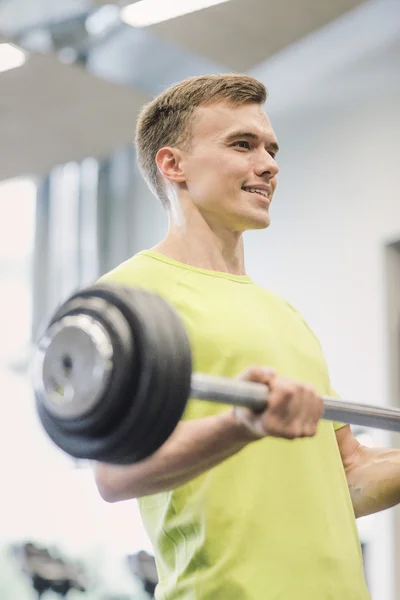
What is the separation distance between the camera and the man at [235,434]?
4.41 feet

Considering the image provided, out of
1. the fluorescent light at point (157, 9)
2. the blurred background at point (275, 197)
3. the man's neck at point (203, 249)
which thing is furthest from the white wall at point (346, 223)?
the man's neck at point (203, 249)

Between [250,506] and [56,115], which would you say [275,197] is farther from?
[250,506]

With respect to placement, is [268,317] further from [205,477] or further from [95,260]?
[95,260]

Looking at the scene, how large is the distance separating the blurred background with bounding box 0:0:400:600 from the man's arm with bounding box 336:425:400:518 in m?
2.39

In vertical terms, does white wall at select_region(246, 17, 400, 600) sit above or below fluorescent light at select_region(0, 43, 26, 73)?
below

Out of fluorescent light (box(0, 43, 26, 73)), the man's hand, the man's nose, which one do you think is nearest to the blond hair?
the man's nose

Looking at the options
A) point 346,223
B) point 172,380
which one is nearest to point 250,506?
point 172,380

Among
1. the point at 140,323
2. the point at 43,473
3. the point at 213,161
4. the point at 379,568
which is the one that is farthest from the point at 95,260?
the point at 140,323

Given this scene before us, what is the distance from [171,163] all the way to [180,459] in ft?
2.43

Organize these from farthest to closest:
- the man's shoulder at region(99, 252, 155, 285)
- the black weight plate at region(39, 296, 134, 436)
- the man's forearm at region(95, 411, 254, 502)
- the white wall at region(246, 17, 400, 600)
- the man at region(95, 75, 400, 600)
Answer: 1. the white wall at region(246, 17, 400, 600)
2. the man's shoulder at region(99, 252, 155, 285)
3. the man at region(95, 75, 400, 600)
4. the man's forearm at region(95, 411, 254, 502)
5. the black weight plate at region(39, 296, 134, 436)

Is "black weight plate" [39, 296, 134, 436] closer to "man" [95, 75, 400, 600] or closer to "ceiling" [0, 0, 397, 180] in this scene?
"man" [95, 75, 400, 600]

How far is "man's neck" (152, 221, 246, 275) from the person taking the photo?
1772 mm

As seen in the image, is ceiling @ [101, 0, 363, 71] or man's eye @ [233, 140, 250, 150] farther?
ceiling @ [101, 0, 363, 71]

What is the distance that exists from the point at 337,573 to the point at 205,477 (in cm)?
25
